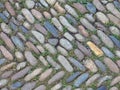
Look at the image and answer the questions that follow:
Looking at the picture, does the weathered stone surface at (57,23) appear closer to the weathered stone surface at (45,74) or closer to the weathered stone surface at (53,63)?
the weathered stone surface at (53,63)

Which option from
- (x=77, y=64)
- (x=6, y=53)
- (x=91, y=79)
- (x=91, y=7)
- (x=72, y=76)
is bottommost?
(x=91, y=79)

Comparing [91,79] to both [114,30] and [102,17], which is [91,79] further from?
[102,17]

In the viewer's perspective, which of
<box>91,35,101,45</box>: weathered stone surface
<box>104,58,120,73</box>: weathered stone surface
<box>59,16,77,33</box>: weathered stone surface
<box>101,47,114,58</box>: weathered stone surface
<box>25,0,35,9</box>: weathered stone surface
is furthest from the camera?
<box>25,0,35,9</box>: weathered stone surface

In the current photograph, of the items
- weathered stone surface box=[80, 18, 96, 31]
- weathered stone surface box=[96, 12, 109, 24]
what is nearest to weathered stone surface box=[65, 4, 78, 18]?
weathered stone surface box=[80, 18, 96, 31]

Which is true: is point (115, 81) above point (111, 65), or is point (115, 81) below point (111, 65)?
below

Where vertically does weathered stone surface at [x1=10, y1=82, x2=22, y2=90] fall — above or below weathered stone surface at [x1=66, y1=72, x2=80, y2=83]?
above

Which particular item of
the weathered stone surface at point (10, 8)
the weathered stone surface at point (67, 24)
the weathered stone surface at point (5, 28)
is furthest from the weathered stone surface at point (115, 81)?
the weathered stone surface at point (10, 8)

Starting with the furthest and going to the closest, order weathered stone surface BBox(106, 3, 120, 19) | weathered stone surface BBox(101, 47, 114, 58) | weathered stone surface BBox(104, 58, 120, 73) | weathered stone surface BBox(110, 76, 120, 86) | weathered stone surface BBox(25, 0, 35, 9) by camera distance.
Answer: weathered stone surface BBox(25, 0, 35, 9) < weathered stone surface BBox(106, 3, 120, 19) < weathered stone surface BBox(101, 47, 114, 58) < weathered stone surface BBox(104, 58, 120, 73) < weathered stone surface BBox(110, 76, 120, 86)

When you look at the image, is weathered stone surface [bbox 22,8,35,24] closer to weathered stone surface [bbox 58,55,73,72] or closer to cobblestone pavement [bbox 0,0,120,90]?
cobblestone pavement [bbox 0,0,120,90]

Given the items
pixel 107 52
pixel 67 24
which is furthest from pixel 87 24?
pixel 107 52
